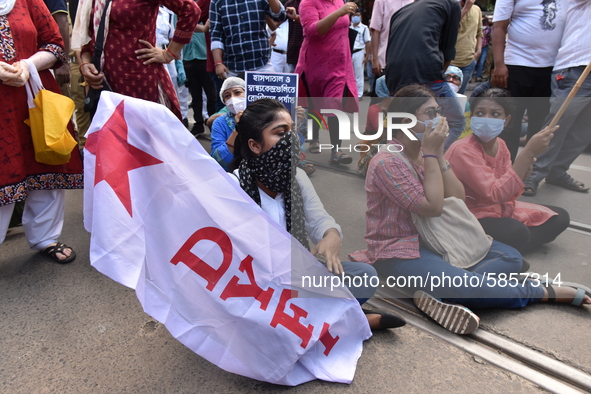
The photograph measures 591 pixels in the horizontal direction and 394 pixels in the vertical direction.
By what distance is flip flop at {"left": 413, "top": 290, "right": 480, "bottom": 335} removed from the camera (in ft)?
6.24

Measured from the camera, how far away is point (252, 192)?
1.92m

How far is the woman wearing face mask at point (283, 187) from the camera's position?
1856 millimetres

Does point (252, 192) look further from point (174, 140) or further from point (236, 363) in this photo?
point (236, 363)

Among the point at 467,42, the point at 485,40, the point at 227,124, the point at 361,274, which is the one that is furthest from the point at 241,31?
the point at 485,40

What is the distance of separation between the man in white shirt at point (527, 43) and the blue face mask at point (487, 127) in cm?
142

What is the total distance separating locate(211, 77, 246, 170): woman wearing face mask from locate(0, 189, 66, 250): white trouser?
975 millimetres

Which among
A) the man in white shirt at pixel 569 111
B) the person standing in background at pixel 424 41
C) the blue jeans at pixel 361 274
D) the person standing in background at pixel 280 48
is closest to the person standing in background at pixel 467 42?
the man in white shirt at pixel 569 111

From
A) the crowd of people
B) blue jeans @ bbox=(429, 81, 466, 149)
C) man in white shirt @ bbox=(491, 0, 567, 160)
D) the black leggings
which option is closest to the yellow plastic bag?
the crowd of people

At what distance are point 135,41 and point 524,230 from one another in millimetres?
2323

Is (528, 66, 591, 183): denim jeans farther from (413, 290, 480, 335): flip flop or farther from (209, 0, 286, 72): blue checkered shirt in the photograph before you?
(209, 0, 286, 72): blue checkered shirt

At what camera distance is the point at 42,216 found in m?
2.61

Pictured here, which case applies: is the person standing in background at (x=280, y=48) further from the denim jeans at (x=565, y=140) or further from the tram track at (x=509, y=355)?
the tram track at (x=509, y=355)

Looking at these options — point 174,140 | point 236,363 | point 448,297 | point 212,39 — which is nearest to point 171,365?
point 236,363

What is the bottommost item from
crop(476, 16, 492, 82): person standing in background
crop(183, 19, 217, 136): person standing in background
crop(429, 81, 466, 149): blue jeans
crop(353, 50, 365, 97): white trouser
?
crop(476, 16, 492, 82): person standing in background
